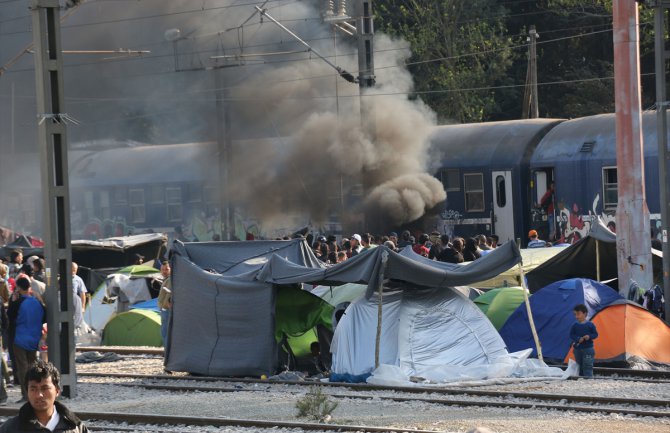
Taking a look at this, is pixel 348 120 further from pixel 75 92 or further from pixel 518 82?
pixel 518 82

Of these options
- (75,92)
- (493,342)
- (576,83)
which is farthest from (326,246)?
(576,83)

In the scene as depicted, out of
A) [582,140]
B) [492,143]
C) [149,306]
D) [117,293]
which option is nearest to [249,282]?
[149,306]

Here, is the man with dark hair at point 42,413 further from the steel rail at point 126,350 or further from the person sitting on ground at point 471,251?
the person sitting on ground at point 471,251

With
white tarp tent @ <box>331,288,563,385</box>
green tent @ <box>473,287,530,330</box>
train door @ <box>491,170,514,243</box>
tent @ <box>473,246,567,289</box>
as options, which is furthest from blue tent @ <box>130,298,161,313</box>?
train door @ <box>491,170,514,243</box>

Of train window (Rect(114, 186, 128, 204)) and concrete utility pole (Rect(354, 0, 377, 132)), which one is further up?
concrete utility pole (Rect(354, 0, 377, 132))

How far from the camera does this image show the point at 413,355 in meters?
14.7

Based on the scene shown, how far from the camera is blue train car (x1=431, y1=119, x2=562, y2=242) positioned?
27516mm

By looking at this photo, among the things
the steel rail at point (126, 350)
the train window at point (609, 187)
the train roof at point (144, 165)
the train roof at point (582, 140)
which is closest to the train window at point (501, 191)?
the train roof at point (582, 140)

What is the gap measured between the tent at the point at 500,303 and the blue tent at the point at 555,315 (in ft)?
0.90

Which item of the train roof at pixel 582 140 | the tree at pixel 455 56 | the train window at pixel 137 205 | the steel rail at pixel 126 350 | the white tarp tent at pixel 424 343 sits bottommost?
the steel rail at pixel 126 350

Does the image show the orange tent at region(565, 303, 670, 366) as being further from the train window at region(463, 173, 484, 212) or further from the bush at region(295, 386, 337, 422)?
the train window at region(463, 173, 484, 212)

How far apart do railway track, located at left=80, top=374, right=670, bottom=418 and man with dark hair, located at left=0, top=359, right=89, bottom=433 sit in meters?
7.56

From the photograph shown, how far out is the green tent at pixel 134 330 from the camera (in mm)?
20844

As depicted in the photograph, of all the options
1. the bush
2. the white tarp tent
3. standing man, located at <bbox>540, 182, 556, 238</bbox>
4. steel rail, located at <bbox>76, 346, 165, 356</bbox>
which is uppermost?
standing man, located at <bbox>540, 182, 556, 238</bbox>
